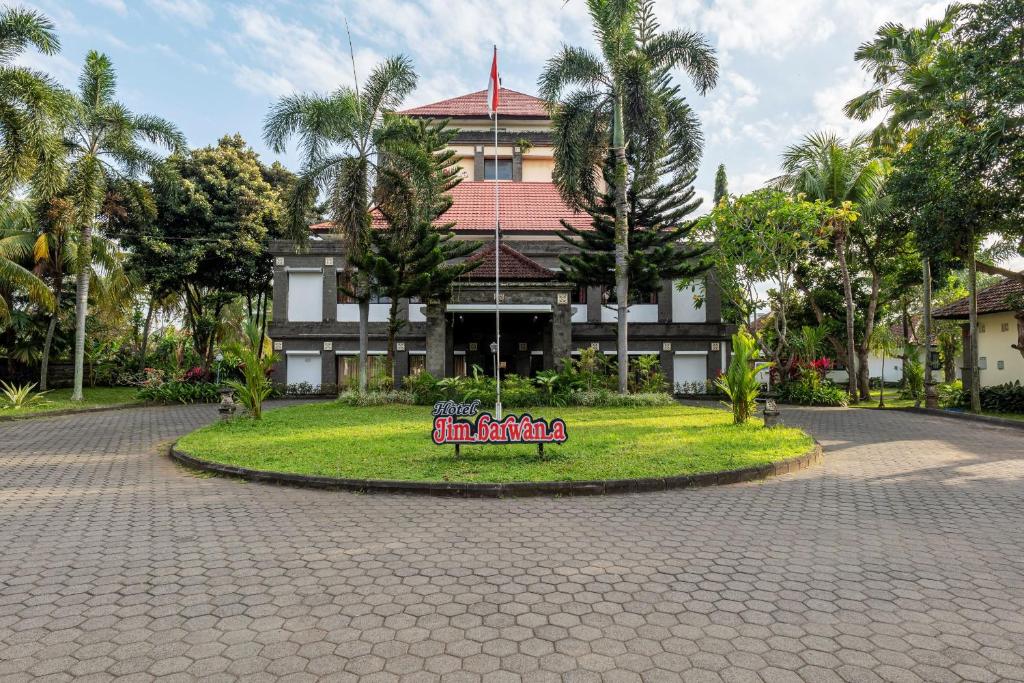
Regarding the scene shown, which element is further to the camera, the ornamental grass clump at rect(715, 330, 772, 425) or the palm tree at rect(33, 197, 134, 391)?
the palm tree at rect(33, 197, 134, 391)

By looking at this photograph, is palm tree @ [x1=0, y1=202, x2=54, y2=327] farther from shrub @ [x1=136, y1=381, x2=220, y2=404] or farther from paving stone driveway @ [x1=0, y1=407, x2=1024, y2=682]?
paving stone driveway @ [x1=0, y1=407, x2=1024, y2=682]

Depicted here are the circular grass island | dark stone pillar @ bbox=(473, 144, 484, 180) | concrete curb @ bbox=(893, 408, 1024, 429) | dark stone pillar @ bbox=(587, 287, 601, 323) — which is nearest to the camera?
the circular grass island

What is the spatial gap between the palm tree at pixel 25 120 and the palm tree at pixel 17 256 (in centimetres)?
444

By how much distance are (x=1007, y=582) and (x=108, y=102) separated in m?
22.5

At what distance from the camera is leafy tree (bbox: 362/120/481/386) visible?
15617 millimetres

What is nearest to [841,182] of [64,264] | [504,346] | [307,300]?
[504,346]

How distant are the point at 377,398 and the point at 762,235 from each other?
40.9 ft

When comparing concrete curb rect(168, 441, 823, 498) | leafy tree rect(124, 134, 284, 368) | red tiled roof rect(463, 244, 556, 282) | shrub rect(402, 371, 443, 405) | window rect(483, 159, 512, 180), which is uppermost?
window rect(483, 159, 512, 180)

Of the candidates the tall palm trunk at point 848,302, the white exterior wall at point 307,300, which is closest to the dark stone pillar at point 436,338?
the white exterior wall at point 307,300

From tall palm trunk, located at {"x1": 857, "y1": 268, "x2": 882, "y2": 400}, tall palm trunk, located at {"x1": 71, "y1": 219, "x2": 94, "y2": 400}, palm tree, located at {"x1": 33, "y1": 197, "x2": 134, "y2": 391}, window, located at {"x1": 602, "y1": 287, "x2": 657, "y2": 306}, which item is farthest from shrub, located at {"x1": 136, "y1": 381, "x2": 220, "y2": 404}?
tall palm trunk, located at {"x1": 857, "y1": 268, "x2": 882, "y2": 400}

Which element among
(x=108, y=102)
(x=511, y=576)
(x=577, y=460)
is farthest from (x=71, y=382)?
(x=511, y=576)

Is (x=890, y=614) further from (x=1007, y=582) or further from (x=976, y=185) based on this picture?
(x=976, y=185)

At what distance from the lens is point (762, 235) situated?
17938mm

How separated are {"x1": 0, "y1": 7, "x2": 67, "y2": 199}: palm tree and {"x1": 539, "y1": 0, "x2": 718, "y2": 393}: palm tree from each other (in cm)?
1204
